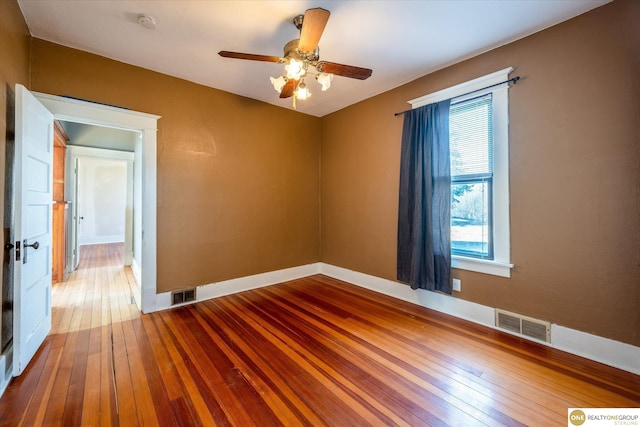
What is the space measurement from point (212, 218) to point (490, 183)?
3270 mm

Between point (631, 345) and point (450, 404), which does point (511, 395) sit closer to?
point (450, 404)

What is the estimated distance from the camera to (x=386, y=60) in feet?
9.34

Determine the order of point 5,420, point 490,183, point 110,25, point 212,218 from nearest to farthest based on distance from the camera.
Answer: point 5,420 → point 110,25 → point 490,183 → point 212,218

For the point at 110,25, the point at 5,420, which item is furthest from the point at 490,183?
the point at 5,420

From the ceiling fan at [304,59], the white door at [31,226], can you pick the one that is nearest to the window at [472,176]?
the ceiling fan at [304,59]

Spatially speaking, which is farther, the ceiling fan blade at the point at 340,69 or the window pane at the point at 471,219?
the window pane at the point at 471,219

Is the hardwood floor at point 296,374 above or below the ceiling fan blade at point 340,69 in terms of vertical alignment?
below

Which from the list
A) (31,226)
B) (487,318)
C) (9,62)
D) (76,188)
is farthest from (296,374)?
(76,188)

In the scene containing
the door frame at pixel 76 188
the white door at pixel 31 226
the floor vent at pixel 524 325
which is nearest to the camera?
the white door at pixel 31 226

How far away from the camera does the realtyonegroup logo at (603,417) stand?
5.00 feet

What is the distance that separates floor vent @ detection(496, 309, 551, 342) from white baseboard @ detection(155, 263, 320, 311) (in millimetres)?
2756

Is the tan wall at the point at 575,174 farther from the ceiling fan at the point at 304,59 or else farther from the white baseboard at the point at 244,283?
the white baseboard at the point at 244,283

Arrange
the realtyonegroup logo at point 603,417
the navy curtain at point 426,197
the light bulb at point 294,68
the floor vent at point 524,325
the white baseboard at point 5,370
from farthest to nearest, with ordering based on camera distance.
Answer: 1. the navy curtain at point 426,197
2. the floor vent at point 524,325
3. the light bulb at point 294,68
4. the white baseboard at point 5,370
5. the realtyonegroup logo at point 603,417

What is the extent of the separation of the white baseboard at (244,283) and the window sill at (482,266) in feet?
7.76
